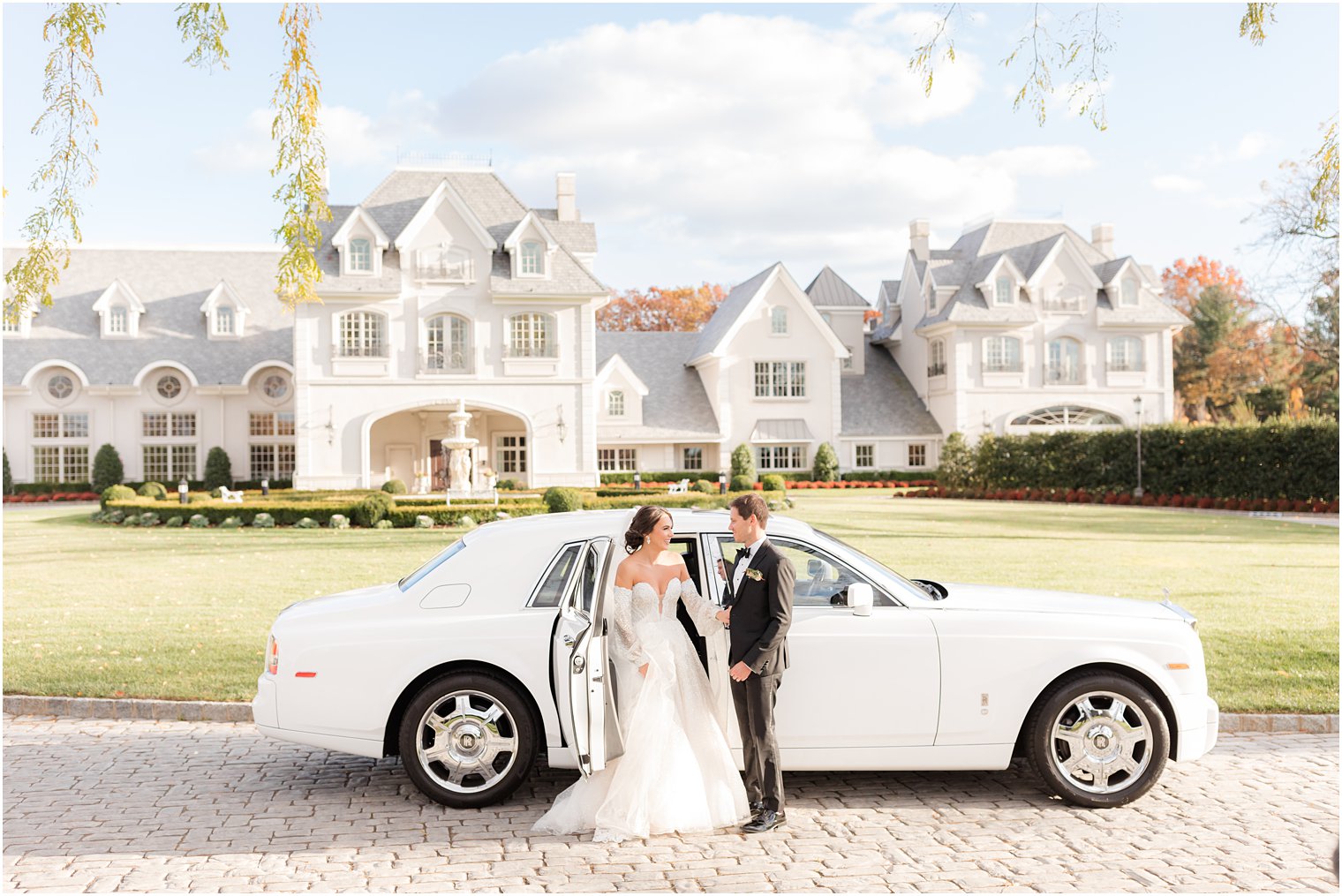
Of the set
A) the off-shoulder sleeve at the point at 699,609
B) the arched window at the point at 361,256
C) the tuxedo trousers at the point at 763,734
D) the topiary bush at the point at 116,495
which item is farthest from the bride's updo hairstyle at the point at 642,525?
the arched window at the point at 361,256

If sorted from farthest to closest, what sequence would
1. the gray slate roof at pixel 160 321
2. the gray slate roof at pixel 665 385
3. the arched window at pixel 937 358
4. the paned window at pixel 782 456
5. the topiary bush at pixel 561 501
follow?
1. the arched window at pixel 937 358
2. the paned window at pixel 782 456
3. the gray slate roof at pixel 665 385
4. the gray slate roof at pixel 160 321
5. the topiary bush at pixel 561 501

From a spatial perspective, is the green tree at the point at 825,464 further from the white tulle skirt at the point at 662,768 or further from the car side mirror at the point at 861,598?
the white tulle skirt at the point at 662,768

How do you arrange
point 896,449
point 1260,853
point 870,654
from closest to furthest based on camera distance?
point 1260,853 → point 870,654 → point 896,449

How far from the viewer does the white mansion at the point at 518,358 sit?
3966cm

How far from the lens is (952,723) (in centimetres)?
625

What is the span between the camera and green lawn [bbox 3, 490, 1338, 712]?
32.2 ft

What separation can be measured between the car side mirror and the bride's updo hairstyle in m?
1.14

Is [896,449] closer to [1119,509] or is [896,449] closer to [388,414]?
[1119,509]

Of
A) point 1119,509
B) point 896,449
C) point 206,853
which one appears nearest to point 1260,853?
point 206,853

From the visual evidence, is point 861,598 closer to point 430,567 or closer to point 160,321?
point 430,567

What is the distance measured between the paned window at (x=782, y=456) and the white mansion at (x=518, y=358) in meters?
0.09

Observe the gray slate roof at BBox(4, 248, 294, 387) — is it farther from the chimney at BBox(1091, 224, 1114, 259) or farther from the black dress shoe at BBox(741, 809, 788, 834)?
the black dress shoe at BBox(741, 809, 788, 834)

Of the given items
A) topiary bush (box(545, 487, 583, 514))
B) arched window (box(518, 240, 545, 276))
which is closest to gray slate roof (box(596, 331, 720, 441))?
arched window (box(518, 240, 545, 276))

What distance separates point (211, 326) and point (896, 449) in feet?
100
